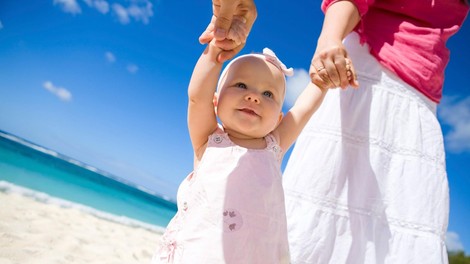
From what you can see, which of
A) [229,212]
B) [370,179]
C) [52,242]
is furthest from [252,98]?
[52,242]

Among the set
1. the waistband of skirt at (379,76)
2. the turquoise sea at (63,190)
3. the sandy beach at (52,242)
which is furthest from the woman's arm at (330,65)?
the turquoise sea at (63,190)

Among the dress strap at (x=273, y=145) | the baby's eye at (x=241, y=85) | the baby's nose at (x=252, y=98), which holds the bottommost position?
the dress strap at (x=273, y=145)

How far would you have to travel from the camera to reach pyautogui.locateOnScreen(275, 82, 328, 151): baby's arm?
1.40m

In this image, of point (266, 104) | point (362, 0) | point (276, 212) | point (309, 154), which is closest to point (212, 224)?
point (276, 212)

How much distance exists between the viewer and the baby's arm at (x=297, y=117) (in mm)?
1399

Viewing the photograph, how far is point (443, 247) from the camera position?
4.75 ft

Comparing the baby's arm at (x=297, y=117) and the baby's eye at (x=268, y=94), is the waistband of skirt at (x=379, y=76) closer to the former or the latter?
the baby's arm at (x=297, y=117)

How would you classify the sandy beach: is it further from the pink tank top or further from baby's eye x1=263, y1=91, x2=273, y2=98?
baby's eye x1=263, y1=91, x2=273, y2=98

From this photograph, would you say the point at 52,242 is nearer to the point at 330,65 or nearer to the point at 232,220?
the point at 232,220

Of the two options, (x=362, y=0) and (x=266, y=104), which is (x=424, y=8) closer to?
(x=362, y=0)

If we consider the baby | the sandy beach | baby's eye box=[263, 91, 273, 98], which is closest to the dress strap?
the baby

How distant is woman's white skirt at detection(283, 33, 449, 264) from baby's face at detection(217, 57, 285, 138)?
406 millimetres

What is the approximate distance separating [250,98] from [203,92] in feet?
0.56

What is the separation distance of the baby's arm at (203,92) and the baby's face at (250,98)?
66mm
